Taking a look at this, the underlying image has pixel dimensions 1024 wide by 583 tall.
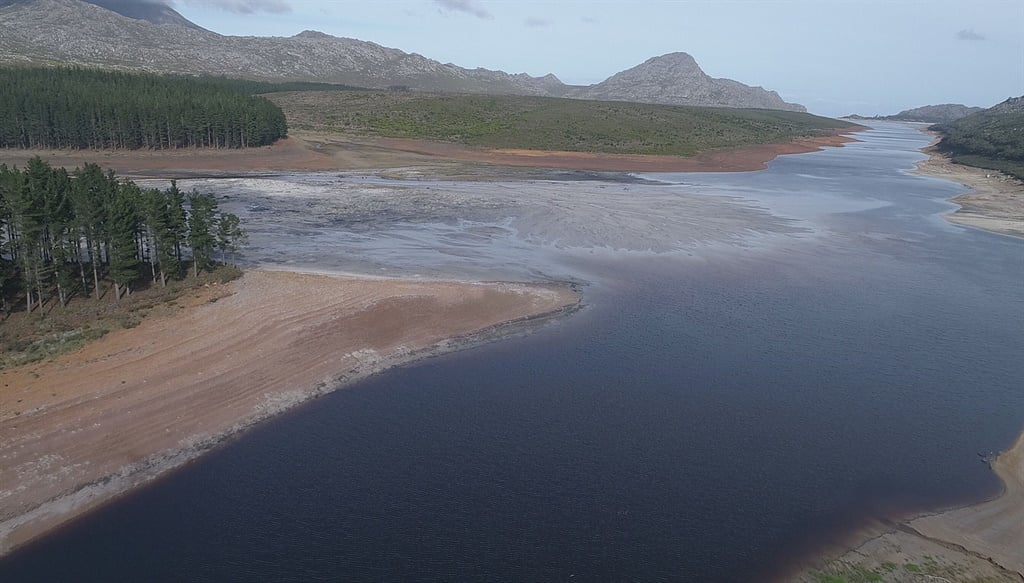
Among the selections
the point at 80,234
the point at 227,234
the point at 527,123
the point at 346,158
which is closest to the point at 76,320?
the point at 80,234

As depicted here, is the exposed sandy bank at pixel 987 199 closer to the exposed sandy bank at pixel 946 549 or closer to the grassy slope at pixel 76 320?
the exposed sandy bank at pixel 946 549

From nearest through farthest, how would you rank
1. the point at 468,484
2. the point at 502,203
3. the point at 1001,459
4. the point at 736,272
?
the point at 468,484
the point at 1001,459
the point at 736,272
the point at 502,203

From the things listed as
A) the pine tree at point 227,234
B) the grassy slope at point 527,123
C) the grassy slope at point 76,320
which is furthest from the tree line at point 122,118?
the grassy slope at point 76,320

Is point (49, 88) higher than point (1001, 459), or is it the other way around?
point (49, 88)

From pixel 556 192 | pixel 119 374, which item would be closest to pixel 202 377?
pixel 119 374

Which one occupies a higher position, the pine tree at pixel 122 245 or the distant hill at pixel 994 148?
the distant hill at pixel 994 148

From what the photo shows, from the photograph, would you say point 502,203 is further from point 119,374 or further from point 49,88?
point 49,88
